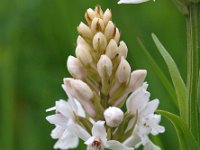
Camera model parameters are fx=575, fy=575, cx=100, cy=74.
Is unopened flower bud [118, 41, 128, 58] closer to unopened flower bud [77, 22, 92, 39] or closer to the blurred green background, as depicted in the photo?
unopened flower bud [77, 22, 92, 39]

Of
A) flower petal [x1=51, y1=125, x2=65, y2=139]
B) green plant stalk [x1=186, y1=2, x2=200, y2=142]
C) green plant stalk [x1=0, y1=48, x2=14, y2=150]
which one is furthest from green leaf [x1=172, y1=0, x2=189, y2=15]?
green plant stalk [x1=0, y1=48, x2=14, y2=150]

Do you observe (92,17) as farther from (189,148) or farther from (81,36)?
(189,148)

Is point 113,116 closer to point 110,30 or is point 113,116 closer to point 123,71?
point 123,71

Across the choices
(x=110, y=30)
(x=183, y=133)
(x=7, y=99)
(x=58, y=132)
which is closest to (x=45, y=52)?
(x=7, y=99)

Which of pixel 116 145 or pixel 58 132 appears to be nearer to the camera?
pixel 116 145

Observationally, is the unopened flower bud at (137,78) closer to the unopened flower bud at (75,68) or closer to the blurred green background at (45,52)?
the unopened flower bud at (75,68)

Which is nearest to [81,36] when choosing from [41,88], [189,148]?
[189,148]
